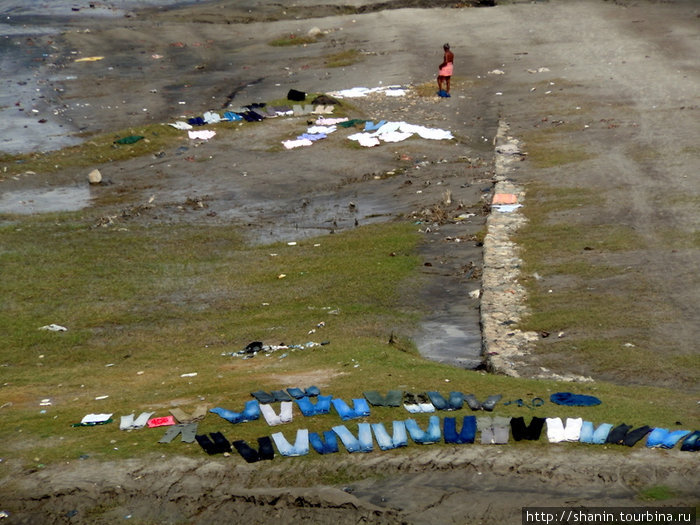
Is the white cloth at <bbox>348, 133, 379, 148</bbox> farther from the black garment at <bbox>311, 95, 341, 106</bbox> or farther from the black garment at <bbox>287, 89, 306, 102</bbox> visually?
the black garment at <bbox>287, 89, 306, 102</bbox>

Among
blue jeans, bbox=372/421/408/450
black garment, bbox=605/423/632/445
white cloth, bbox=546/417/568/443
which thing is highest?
black garment, bbox=605/423/632/445

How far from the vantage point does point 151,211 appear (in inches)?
788

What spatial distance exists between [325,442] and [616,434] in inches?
105

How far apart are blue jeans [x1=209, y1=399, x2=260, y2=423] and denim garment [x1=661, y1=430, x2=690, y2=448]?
3866 mm

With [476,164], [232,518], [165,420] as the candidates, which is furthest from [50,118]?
[232,518]

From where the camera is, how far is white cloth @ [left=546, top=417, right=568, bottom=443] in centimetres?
880

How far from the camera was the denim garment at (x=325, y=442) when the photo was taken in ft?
28.8

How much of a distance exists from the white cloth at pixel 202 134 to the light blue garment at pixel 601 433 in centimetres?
1770

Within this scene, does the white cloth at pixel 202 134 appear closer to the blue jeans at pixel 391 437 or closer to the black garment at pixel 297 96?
the black garment at pixel 297 96

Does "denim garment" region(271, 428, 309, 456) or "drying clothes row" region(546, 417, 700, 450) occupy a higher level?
"drying clothes row" region(546, 417, 700, 450)

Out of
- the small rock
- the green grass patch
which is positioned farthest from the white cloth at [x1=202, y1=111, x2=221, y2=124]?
the green grass patch

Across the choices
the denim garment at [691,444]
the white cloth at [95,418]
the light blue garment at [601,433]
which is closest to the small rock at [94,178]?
the white cloth at [95,418]

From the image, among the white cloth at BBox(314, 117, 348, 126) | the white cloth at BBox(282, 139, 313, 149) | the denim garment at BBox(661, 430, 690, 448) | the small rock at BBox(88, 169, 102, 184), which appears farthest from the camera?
the white cloth at BBox(314, 117, 348, 126)

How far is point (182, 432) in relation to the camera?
30.6ft
